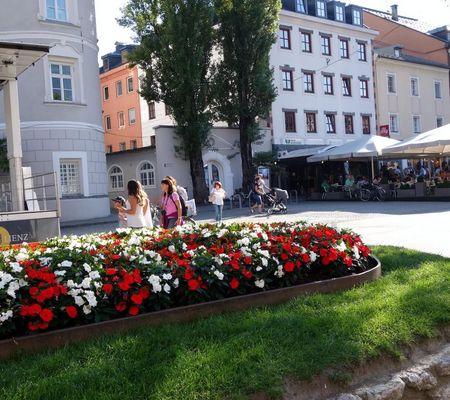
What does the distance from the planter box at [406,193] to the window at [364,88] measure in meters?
17.0

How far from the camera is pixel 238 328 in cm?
468

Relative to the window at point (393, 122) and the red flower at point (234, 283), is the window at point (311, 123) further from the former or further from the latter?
the red flower at point (234, 283)

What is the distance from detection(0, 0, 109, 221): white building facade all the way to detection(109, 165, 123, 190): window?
35.2 ft

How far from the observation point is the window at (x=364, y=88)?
144 feet

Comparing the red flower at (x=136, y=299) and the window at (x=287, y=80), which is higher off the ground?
the window at (x=287, y=80)

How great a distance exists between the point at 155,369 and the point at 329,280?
2.74 metres

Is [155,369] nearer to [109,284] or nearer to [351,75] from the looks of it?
[109,284]

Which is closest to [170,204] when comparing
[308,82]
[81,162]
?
[81,162]

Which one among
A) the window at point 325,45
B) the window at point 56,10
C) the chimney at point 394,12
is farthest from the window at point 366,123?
the window at point 56,10

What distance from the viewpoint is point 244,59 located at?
A: 32.3 meters

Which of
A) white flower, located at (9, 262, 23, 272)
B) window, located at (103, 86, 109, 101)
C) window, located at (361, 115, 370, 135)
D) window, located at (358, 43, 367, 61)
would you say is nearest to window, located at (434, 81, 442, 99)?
window, located at (358, 43, 367, 61)

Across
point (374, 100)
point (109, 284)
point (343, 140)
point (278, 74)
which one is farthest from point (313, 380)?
point (374, 100)

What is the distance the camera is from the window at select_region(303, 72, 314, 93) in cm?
A: 4056

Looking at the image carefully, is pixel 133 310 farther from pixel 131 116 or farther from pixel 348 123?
pixel 131 116
